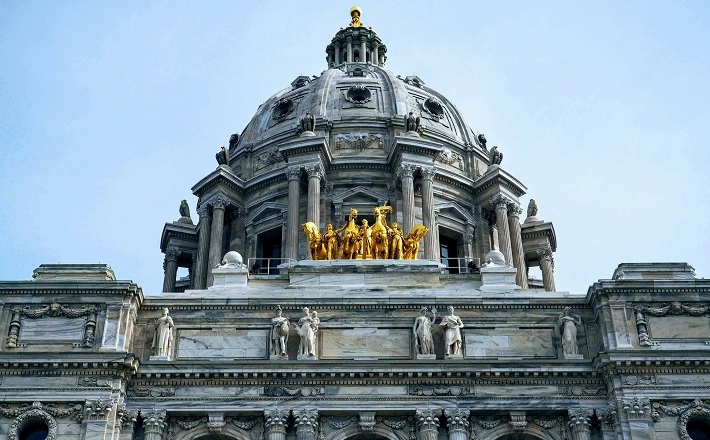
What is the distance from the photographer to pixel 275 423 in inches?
1515

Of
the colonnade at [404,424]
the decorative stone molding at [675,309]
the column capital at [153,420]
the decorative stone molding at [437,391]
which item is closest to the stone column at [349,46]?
the decorative stone molding at [675,309]

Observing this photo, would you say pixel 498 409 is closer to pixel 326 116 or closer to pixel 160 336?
pixel 160 336

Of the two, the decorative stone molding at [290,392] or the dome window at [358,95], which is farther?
the dome window at [358,95]

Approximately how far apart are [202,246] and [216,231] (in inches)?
41.3

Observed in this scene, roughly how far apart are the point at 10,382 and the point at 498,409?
51.9 ft

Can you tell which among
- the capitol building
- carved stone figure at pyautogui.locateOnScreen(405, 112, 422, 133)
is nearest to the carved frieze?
carved stone figure at pyautogui.locateOnScreen(405, 112, 422, 133)

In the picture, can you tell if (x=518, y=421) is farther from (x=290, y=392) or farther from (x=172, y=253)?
(x=172, y=253)

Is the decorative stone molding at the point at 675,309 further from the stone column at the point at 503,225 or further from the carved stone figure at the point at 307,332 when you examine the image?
the stone column at the point at 503,225

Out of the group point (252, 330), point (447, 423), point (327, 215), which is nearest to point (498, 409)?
point (447, 423)

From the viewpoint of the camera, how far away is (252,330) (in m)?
41.1

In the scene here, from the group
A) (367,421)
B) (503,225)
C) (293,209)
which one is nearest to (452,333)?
(367,421)

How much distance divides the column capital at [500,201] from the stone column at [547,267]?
156 inches

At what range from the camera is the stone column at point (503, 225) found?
59.7m

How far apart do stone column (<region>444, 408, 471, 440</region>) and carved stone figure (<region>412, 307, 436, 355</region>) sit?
2.31 metres
